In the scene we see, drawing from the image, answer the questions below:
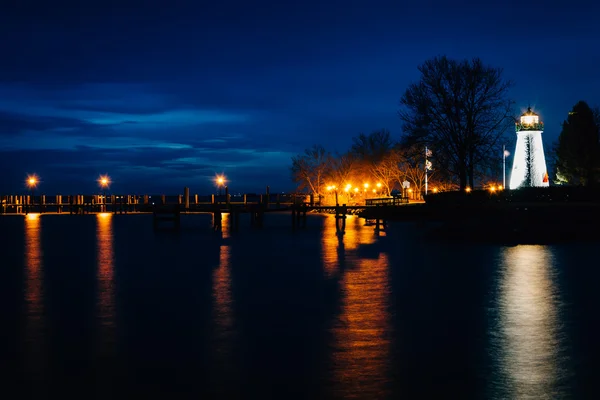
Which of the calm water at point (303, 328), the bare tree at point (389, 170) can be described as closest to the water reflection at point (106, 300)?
the calm water at point (303, 328)

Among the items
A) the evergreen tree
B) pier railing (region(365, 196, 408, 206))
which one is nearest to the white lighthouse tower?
the evergreen tree

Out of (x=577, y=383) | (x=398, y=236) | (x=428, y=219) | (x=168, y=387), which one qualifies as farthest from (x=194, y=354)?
(x=428, y=219)

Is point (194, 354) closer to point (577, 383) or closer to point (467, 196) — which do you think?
point (577, 383)

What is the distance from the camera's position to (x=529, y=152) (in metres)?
76.3

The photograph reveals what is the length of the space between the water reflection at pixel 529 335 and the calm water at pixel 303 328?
31mm

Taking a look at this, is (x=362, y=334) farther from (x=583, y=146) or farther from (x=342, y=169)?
(x=342, y=169)

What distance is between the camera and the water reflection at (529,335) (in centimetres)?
796

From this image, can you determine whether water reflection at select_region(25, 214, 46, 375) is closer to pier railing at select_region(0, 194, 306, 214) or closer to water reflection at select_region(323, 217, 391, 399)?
water reflection at select_region(323, 217, 391, 399)

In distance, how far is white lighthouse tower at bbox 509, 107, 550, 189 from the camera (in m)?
76.4

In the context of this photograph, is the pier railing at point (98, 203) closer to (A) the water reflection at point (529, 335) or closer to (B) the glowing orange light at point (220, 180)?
(B) the glowing orange light at point (220, 180)

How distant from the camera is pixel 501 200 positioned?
4916cm

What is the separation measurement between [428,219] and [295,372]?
138 feet

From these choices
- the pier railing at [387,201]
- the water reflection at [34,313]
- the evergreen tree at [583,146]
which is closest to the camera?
the water reflection at [34,313]

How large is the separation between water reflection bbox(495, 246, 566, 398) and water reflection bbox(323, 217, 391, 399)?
1505 millimetres
